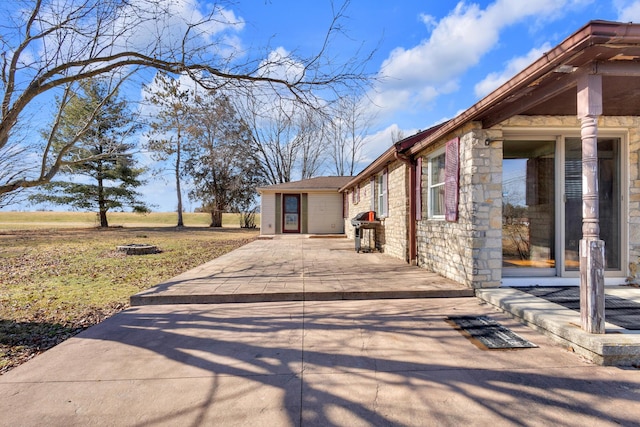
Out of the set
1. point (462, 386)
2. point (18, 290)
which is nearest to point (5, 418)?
point (462, 386)

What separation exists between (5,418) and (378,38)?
A: 565 cm

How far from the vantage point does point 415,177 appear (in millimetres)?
7418

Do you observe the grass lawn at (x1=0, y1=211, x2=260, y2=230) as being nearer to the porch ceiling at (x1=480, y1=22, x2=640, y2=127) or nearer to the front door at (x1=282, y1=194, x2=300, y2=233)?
the front door at (x1=282, y1=194, x2=300, y2=233)

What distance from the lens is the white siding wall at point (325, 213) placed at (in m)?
17.9

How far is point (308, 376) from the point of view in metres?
2.66

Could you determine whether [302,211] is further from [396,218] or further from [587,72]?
[587,72]

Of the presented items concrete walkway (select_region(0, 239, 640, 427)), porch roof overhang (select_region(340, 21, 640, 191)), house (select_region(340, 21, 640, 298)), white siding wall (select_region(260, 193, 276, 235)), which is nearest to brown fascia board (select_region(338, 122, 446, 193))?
house (select_region(340, 21, 640, 298))

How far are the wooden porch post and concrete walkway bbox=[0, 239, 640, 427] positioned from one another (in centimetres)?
43

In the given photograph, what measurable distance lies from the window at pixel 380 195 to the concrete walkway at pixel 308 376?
18.6 feet

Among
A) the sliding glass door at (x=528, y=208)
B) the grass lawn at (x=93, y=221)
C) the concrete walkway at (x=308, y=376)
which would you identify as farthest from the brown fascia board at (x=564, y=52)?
the grass lawn at (x=93, y=221)

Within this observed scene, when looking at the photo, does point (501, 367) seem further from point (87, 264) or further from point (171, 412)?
point (87, 264)

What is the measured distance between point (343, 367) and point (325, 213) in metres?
15.2

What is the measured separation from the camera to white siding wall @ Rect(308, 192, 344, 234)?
1789cm

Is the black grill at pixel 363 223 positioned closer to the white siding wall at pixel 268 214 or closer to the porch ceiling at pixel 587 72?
the porch ceiling at pixel 587 72
